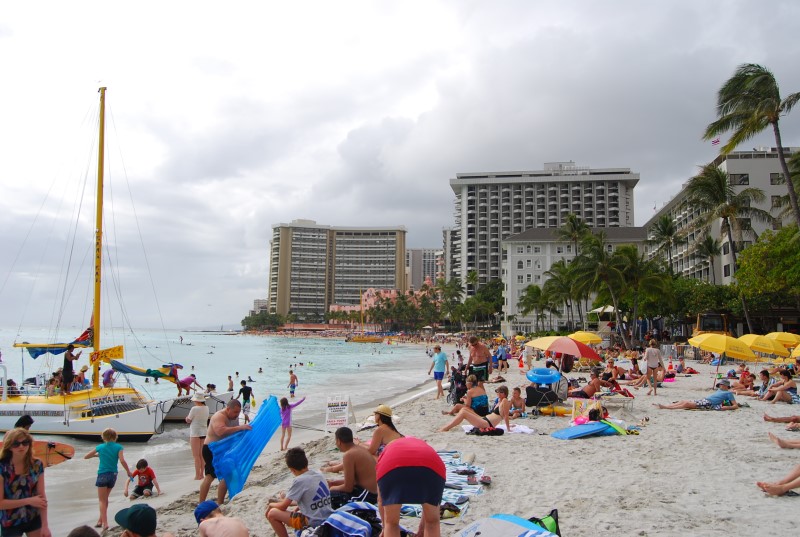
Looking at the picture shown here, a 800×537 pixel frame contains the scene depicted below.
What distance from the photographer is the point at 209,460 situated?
7.28 metres

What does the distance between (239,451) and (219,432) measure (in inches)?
14.4

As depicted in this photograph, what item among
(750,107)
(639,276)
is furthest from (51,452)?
(639,276)

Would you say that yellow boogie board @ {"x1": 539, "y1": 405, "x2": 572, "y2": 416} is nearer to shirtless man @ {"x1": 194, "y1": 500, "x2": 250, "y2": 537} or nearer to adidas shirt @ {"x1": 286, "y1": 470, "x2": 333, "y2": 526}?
Result: adidas shirt @ {"x1": 286, "y1": 470, "x2": 333, "y2": 526}

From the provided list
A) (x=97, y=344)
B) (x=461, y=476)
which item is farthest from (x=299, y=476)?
(x=97, y=344)

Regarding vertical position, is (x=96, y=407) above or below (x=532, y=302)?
below

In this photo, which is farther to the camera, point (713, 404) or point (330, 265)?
point (330, 265)

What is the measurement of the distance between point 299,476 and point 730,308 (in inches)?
1654

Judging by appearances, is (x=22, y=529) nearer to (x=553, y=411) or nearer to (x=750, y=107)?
(x=553, y=411)

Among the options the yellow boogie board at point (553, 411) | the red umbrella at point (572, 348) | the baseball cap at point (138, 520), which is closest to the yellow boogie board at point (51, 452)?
the baseball cap at point (138, 520)

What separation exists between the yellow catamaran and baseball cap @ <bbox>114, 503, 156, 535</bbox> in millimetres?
12758

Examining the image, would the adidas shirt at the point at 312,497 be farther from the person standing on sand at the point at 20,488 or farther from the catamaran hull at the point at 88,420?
the catamaran hull at the point at 88,420

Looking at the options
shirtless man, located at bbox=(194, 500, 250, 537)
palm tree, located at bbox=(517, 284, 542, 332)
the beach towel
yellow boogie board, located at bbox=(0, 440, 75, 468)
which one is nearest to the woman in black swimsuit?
the beach towel

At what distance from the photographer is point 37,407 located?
627 inches

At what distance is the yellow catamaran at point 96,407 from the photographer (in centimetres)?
1539
